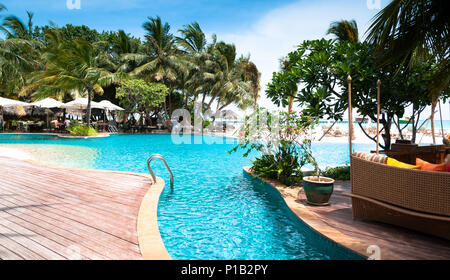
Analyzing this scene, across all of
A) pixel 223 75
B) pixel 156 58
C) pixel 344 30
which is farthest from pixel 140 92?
pixel 344 30

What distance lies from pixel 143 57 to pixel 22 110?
12254 millimetres

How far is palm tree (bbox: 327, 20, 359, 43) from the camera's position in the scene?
9.12 meters

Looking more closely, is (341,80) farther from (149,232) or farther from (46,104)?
(46,104)

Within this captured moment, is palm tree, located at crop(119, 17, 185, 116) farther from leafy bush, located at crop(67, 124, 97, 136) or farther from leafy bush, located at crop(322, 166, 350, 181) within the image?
leafy bush, located at crop(322, 166, 350, 181)

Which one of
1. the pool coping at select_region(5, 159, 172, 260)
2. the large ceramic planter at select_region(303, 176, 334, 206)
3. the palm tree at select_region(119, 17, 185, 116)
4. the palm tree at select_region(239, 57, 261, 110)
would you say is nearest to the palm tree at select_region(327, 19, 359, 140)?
the large ceramic planter at select_region(303, 176, 334, 206)

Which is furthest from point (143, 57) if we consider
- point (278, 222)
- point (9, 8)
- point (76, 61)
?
point (278, 222)

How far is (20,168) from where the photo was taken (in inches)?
249

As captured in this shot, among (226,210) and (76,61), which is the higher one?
(76,61)

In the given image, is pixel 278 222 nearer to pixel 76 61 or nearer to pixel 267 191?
pixel 267 191

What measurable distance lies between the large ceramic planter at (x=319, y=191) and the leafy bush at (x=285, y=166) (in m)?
1.32

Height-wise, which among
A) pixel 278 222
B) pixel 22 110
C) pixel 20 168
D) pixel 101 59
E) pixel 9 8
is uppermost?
pixel 9 8

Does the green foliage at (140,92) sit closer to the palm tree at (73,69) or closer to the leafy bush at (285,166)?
the palm tree at (73,69)

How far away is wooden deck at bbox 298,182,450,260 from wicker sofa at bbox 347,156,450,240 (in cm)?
10

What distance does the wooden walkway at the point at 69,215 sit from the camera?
8.09 ft
